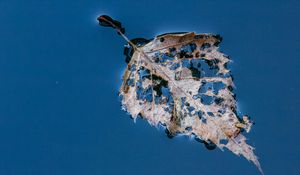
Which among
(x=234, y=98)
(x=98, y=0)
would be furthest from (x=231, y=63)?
(x=98, y=0)

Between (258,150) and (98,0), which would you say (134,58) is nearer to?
(98,0)

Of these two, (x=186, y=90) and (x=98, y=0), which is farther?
(x=98, y=0)

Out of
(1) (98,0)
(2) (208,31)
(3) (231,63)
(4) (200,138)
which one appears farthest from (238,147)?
(1) (98,0)

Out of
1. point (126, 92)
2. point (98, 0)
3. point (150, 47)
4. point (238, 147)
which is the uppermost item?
point (98, 0)

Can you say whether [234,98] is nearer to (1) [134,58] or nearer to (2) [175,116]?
(2) [175,116]

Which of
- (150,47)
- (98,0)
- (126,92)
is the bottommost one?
(126,92)

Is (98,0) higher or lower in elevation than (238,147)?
higher
